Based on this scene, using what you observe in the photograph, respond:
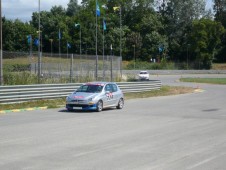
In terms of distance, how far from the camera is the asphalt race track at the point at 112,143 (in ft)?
30.0

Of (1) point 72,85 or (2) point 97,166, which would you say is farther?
(1) point 72,85

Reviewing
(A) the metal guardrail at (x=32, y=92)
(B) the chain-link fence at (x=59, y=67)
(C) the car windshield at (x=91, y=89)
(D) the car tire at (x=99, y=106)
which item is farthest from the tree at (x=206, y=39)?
(D) the car tire at (x=99, y=106)

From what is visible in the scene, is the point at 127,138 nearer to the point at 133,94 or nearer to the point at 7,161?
the point at 7,161

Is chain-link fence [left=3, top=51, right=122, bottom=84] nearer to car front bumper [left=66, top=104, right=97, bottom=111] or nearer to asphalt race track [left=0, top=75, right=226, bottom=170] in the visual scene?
car front bumper [left=66, top=104, right=97, bottom=111]

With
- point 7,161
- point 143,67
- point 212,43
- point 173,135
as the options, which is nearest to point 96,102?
point 173,135

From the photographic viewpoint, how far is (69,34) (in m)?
111

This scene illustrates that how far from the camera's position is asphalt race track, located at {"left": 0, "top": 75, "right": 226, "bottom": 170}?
9.14 metres

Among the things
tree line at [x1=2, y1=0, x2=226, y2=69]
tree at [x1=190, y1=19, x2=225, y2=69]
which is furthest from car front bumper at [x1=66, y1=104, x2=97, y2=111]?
tree at [x1=190, y1=19, x2=225, y2=69]

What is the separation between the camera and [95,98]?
2136 centimetres

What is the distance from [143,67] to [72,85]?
66562mm

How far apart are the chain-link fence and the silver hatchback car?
539cm

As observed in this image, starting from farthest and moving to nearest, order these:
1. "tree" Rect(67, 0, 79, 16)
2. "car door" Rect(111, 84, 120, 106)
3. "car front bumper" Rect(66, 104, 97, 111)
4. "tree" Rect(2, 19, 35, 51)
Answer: "tree" Rect(67, 0, 79, 16) < "tree" Rect(2, 19, 35, 51) < "car door" Rect(111, 84, 120, 106) < "car front bumper" Rect(66, 104, 97, 111)

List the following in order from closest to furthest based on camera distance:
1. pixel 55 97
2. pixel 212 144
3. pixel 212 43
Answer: pixel 212 144 → pixel 55 97 → pixel 212 43

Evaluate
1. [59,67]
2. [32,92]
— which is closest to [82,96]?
[32,92]
